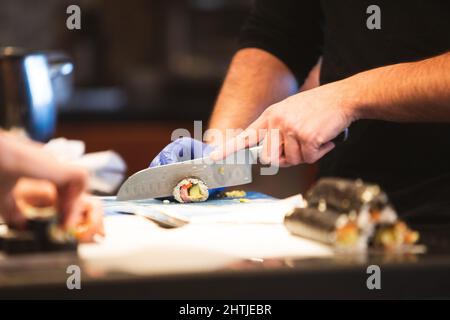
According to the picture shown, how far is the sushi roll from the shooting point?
1.18 meters

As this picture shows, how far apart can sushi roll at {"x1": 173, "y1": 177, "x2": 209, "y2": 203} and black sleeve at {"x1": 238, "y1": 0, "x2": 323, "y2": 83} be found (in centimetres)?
57

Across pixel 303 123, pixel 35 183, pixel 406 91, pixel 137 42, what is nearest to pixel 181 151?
pixel 303 123

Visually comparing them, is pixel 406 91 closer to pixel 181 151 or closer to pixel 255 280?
pixel 181 151

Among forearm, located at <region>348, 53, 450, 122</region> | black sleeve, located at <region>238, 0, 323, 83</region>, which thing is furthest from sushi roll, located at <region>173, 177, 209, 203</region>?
black sleeve, located at <region>238, 0, 323, 83</region>

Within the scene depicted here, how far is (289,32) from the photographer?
66.6 inches

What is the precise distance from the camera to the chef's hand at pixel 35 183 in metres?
0.74

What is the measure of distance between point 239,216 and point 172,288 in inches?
13.9

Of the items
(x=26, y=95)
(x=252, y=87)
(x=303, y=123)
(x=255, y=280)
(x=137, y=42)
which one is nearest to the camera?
(x=255, y=280)

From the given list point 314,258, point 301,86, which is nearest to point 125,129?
point 301,86

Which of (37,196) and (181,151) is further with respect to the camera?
(181,151)

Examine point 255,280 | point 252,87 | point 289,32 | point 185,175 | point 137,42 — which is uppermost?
point 137,42

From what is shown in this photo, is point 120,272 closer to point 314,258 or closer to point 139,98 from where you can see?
point 314,258

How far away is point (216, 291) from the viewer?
700 mm

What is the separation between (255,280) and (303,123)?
0.45 m
